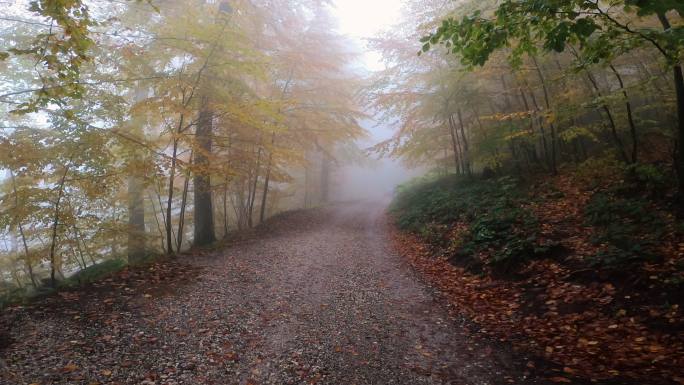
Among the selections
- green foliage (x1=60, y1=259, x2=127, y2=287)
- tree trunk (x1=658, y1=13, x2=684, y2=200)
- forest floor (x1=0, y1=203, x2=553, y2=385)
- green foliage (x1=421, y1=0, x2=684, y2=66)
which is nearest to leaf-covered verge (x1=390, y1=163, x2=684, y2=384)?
tree trunk (x1=658, y1=13, x2=684, y2=200)

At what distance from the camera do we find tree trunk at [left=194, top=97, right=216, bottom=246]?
9.32 meters

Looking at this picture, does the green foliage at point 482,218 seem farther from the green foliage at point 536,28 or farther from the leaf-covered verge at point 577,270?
the green foliage at point 536,28

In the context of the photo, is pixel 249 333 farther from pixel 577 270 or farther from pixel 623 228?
pixel 623 228

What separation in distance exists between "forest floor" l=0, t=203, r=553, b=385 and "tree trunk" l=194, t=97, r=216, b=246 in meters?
2.73

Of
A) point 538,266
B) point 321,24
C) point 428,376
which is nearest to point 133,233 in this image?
point 428,376

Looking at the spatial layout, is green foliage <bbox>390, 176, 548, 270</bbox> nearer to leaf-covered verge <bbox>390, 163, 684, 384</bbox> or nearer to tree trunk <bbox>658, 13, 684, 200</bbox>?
leaf-covered verge <bbox>390, 163, 684, 384</bbox>

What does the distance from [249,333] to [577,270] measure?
17.8ft

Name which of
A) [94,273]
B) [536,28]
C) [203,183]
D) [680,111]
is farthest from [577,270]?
[203,183]

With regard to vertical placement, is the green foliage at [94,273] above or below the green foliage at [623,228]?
above

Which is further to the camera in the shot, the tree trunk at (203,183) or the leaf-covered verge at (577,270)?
the tree trunk at (203,183)

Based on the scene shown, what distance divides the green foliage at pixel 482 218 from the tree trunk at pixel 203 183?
6.74 m

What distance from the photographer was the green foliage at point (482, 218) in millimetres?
7385

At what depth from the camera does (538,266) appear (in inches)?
262

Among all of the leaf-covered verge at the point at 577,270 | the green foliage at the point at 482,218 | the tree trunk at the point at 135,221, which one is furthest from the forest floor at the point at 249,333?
the tree trunk at the point at 135,221
